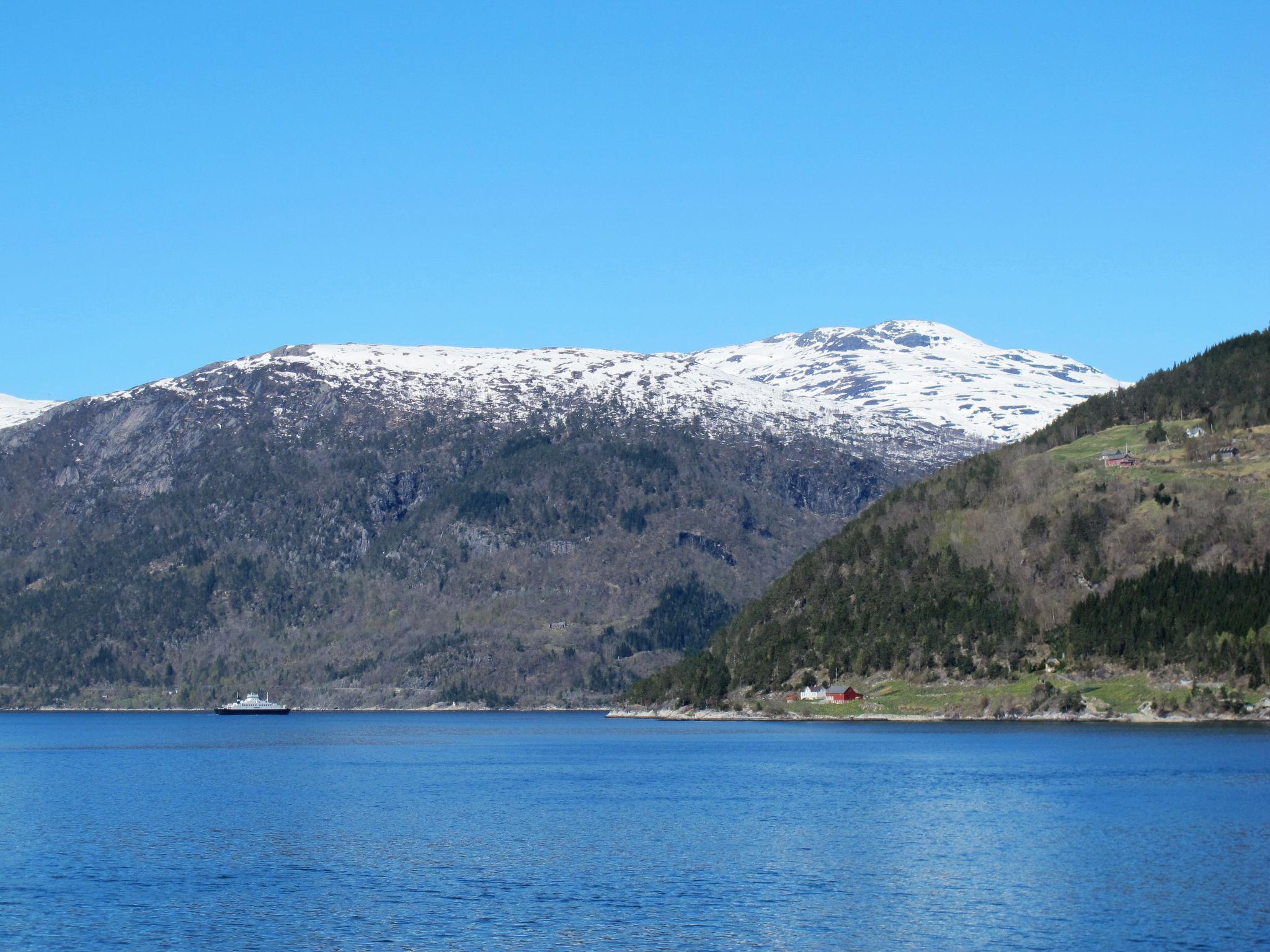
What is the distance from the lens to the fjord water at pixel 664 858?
226ft

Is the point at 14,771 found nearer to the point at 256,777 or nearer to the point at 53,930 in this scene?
the point at 256,777

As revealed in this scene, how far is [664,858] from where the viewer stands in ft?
293

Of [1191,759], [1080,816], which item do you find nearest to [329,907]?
[1080,816]

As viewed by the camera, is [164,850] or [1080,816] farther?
[1080,816]

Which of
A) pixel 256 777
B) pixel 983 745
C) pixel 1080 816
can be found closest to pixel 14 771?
pixel 256 777

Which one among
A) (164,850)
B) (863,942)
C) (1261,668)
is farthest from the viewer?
(1261,668)

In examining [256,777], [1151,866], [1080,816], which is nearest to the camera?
[1151,866]

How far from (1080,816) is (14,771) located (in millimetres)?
114858

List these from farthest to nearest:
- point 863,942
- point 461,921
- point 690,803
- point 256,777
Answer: point 256,777
point 690,803
point 461,921
point 863,942

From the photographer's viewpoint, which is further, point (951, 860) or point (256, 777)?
point (256, 777)

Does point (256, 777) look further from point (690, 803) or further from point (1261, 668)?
point (1261, 668)

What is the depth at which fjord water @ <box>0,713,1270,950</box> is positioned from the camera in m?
68.8

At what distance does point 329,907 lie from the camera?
245 feet

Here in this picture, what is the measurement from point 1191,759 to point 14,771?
387 feet
